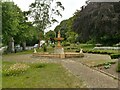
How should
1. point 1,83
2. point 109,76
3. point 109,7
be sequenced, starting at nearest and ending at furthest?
point 1,83, point 109,76, point 109,7

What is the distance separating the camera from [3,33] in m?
26.6

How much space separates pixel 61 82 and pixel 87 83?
101cm

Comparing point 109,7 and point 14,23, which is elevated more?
point 109,7

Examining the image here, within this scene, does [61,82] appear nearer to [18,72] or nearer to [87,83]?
[87,83]

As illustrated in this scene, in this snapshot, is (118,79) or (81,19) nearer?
(118,79)

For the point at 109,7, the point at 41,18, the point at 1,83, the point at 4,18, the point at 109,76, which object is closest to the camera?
the point at 1,83

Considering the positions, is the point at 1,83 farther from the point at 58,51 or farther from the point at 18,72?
the point at 58,51

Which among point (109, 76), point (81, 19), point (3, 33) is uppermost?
point (81, 19)

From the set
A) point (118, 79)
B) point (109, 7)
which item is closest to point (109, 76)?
point (118, 79)

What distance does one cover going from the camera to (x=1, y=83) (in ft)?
30.4

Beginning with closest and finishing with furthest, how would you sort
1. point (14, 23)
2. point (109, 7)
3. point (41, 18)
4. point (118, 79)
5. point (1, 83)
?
point (1, 83) < point (118, 79) < point (14, 23) < point (109, 7) < point (41, 18)

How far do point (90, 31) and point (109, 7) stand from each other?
15.8 feet

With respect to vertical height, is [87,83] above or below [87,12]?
below

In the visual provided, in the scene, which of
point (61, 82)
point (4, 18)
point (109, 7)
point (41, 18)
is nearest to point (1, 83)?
point (61, 82)
